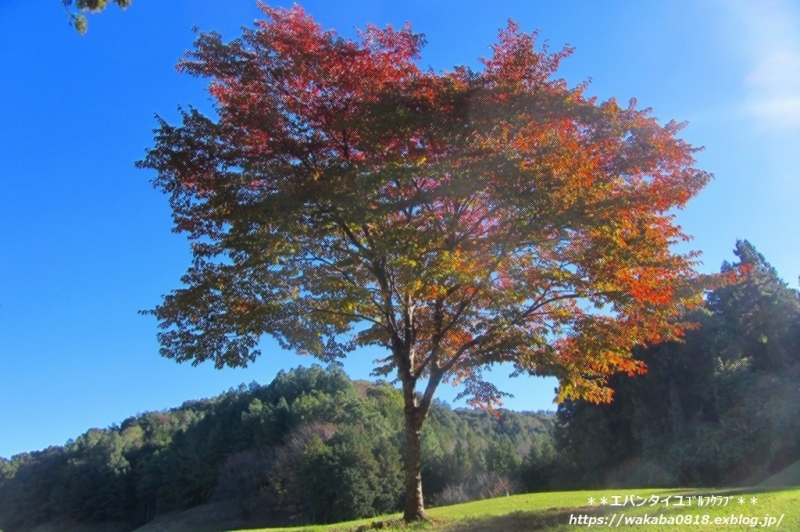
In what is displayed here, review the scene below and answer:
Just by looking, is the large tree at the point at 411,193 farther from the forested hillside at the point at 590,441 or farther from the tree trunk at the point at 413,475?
the forested hillside at the point at 590,441

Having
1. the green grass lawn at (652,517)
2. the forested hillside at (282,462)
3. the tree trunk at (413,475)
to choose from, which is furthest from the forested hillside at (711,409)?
the tree trunk at (413,475)

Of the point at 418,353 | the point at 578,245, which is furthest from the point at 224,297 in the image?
the point at 578,245

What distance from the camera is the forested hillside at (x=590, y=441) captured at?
90.8ft

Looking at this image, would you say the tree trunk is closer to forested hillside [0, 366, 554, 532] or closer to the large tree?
the large tree

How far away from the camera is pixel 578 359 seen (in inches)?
411

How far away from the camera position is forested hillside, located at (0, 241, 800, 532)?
2769cm

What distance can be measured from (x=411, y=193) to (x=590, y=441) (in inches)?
1151

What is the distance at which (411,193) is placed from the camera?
9094 mm

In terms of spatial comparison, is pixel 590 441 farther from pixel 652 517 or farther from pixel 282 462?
pixel 652 517

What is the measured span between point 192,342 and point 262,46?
5183 mm

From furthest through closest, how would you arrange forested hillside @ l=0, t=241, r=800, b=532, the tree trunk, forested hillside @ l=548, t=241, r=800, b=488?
forested hillside @ l=0, t=241, r=800, b=532
forested hillside @ l=548, t=241, r=800, b=488
the tree trunk

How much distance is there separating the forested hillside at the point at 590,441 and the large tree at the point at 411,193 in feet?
74.0

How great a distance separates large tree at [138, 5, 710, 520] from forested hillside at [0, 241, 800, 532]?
22.6 meters

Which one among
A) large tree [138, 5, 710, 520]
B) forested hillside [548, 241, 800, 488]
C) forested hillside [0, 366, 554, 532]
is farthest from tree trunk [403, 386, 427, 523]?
forested hillside [0, 366, 554, 532]
